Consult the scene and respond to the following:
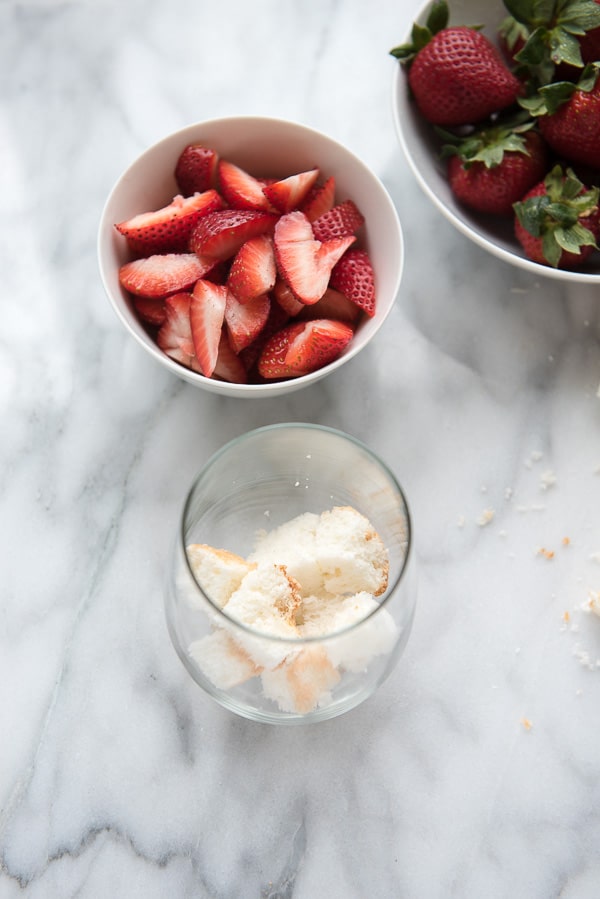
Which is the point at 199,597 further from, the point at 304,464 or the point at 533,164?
the point at 533,164

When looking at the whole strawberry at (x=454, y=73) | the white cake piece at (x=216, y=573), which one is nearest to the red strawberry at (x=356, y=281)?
the whole strawberry at (x=454, y=73)

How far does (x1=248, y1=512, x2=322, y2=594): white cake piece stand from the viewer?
3.30 ft

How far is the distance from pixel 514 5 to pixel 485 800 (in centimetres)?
92

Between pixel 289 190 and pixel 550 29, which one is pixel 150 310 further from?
pixel 550 29

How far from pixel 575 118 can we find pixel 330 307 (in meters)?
0.35

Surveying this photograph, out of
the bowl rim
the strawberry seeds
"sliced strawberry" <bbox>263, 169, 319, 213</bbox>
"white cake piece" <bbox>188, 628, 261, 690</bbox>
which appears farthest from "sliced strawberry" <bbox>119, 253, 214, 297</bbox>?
"white cake piece" <bbox>188, 628, 261, 690</bbox>

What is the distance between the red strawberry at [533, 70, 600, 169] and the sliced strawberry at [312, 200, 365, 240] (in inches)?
9.4

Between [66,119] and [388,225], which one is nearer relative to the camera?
[388,225]

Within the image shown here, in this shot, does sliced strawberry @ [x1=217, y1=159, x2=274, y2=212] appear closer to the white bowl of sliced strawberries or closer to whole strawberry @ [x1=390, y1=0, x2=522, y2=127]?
the white bowl of sliced strawberries

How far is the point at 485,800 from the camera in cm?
108

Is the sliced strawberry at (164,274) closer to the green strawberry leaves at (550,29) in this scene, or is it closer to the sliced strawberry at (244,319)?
the sliced strawberry at (244,319)

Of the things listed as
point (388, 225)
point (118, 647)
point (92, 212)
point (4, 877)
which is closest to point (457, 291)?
point (388, 225)

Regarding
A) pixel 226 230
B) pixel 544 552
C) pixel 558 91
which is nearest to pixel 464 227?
pixel 558 91

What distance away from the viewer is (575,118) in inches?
42.4
